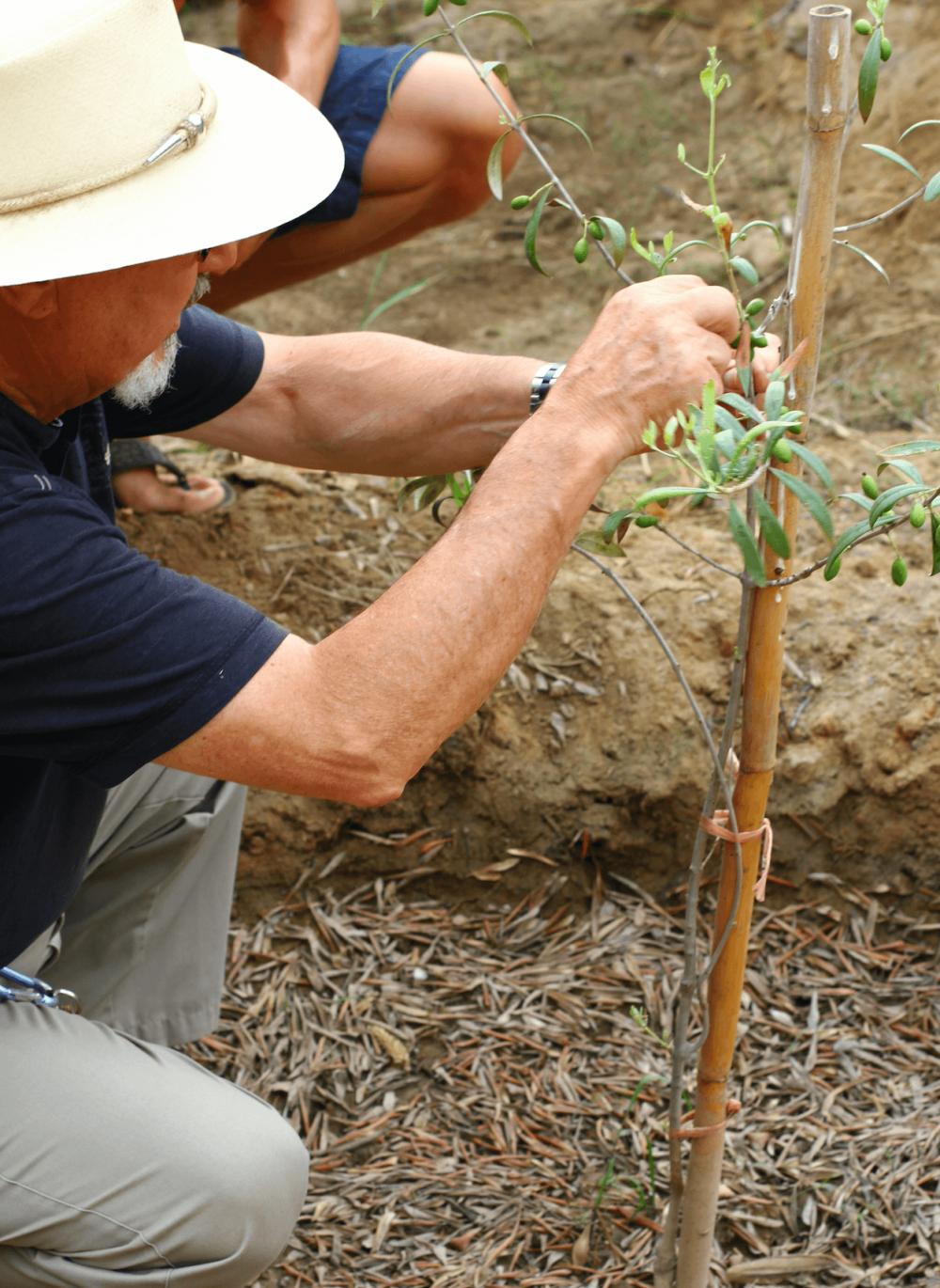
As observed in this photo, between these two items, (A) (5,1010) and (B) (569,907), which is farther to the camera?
(B) (569,907)

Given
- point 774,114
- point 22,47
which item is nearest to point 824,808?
point 22,47

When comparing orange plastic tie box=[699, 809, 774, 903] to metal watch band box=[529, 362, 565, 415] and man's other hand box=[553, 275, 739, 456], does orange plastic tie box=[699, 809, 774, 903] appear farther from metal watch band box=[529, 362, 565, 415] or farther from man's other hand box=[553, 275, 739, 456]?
metal watch band box=[529, 362, 565, 415]

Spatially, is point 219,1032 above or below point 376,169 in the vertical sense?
below

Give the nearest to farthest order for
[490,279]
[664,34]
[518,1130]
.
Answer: [518,1130] → [490,279] → [664,34]

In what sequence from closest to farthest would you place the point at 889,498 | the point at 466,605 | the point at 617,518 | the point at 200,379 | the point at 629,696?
the point at 889,498 < the point at 617,518 < the point at 466,605 < the point at 200,379 < the point at 629,696

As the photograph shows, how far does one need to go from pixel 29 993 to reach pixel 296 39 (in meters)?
1.98

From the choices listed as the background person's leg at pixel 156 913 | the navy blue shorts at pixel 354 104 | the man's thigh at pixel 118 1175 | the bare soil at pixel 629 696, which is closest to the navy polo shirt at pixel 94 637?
the man's thigh at pixel 118 1175

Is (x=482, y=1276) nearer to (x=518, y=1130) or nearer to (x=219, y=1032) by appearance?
(x=518, y=1130)

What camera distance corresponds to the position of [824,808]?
2.63m

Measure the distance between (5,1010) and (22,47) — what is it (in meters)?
1.20

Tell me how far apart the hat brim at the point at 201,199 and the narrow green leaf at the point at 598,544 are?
52 centimetres

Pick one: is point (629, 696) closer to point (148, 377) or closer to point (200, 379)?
point (200, 379)

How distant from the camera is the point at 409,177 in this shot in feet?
10.2

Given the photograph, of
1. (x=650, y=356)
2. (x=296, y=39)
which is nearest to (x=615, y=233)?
(x=650, y=356)
